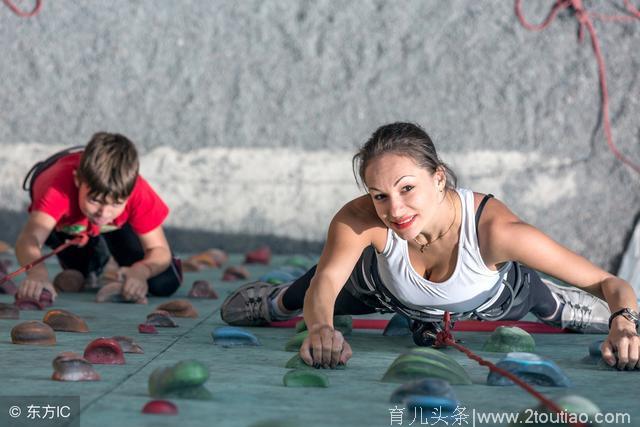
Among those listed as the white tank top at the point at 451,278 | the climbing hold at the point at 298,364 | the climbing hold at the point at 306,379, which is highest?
the white tank top at the point at 451,278

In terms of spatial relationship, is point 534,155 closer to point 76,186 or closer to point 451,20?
point 451,20

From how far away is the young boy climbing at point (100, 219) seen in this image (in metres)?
4.29

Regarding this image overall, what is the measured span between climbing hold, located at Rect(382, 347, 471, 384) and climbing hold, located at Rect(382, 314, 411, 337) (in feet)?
3.30

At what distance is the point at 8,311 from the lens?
3.96 m

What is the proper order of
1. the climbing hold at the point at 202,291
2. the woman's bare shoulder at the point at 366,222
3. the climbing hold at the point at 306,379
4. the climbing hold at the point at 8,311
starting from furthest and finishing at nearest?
the climbing hold at the point at 202,291 < the climbing hold at the point at 8,311 < the woman's bare shoulder at the point at 366,222 < the climbing hold at the point at 306,379

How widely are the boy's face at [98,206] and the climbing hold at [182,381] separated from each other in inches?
72.0

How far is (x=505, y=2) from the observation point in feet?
22.2

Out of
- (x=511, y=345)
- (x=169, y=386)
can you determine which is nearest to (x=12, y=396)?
(x=169, y=386)

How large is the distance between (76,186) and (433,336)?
1836mm

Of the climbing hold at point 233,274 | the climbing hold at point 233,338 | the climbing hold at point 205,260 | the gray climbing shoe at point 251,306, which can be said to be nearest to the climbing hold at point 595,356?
the climbing hold at point 233,338

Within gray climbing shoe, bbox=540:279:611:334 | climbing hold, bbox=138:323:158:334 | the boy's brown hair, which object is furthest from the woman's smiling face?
the boy's brown hair

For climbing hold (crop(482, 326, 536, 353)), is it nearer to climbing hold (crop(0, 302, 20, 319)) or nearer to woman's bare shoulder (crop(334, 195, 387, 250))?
woman's bare shoulder (crop(334, 195, 387, 250))

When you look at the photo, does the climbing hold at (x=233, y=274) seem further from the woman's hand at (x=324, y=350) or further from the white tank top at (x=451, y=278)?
the woman's hand at (x=324, y=350)

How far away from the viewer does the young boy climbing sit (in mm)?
4293
